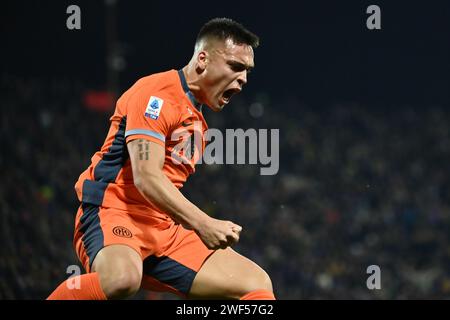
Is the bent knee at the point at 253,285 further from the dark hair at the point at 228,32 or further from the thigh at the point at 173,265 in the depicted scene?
the dark hair at the point at 228,32

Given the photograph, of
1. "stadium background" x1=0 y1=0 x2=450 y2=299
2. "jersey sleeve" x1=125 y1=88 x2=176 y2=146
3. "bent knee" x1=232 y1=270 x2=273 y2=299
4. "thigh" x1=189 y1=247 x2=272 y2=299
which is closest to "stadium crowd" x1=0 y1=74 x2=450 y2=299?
"stadium background" x1=0 y1=0 x2=450 y2=299

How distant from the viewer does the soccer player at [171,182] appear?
3123mm

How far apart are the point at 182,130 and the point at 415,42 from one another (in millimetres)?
13835

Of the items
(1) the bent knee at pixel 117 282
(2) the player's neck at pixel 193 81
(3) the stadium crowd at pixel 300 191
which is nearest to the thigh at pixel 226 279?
(1) the bent knee at pixel 117 282

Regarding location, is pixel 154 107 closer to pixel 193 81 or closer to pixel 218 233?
pixel 193 81

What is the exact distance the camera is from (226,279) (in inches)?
129

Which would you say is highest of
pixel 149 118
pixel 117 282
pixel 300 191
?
pixel 149 118

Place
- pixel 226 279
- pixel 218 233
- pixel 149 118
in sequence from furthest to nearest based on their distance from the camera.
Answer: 1. pixel 226 279
2. pixel 149 118
3. pixel 218 233

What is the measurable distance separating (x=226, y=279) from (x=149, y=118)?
0.79 m

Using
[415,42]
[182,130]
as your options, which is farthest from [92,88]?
[182,130]

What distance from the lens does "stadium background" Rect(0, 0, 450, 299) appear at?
9.49 metres

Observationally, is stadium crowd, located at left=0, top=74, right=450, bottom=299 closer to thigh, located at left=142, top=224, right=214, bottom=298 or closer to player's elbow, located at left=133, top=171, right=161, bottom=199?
thigh, located at left=142, top=224, right=214, bottom=298

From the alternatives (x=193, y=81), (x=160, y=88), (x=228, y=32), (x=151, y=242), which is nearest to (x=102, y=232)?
(x=151, y=242)

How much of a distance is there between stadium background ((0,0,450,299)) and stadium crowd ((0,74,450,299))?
0.03 m
